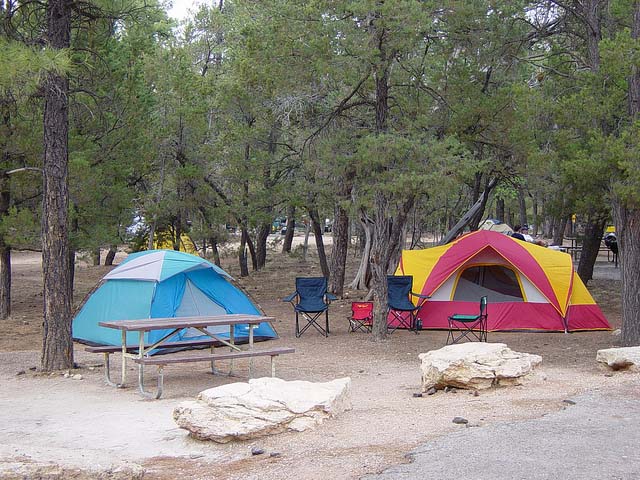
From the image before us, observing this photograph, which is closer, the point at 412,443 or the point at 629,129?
the point at 412,443

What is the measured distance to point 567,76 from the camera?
452 inches

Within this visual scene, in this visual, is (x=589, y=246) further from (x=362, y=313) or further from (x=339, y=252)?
(x=362, y=313)

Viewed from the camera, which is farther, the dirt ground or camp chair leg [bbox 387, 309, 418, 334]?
camp chair leg [bbox 387, 309, 418, 334]

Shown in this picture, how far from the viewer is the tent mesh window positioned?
44.7ft

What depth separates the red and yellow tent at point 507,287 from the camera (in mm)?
13359

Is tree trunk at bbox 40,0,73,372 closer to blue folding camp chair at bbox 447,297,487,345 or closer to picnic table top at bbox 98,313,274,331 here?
picnic table top at bbox 98,313,274,331

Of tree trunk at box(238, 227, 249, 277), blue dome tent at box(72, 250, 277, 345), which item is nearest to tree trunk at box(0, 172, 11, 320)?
blue dome tent at box(72, 250, 277, 345)

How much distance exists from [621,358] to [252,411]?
177 inches

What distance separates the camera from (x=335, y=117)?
1263 centimetres

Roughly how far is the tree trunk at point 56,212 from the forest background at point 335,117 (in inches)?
0.8

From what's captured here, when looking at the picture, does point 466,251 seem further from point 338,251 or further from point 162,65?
point 162,65

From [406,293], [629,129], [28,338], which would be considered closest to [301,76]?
[406,293]

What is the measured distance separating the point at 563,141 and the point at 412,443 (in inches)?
263

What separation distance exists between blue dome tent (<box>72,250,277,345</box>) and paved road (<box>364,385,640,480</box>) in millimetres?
6724
